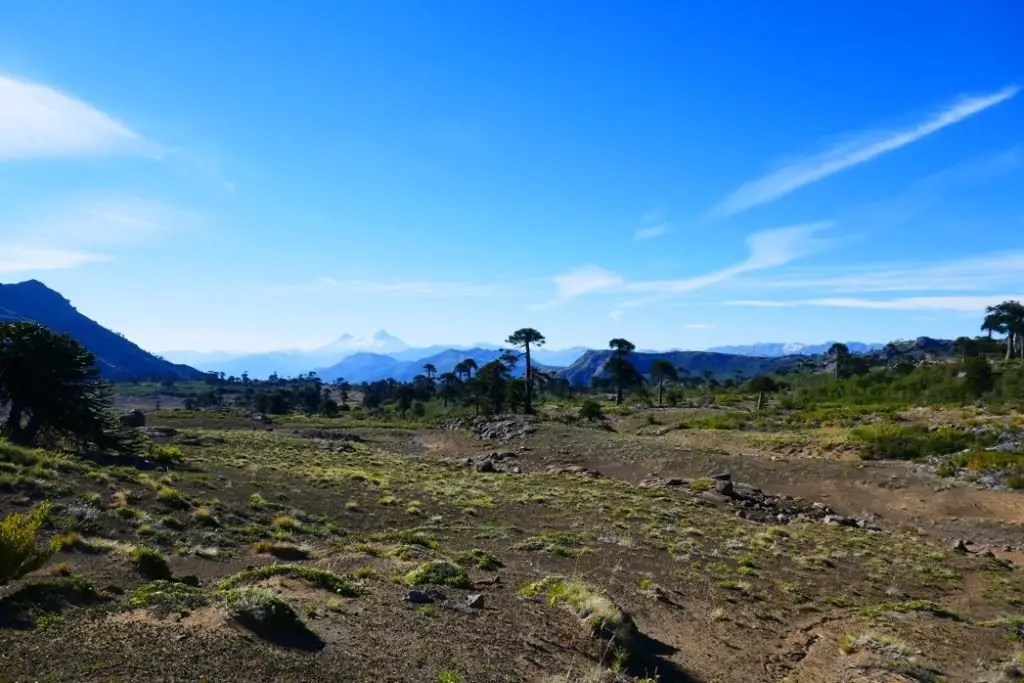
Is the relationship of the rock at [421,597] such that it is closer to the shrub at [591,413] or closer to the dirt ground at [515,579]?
the dirt ground at [515,579]

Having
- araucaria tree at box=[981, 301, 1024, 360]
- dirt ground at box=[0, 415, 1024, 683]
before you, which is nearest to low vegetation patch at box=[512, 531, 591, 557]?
dirt ground at box=[0, 415, 1024, 683]

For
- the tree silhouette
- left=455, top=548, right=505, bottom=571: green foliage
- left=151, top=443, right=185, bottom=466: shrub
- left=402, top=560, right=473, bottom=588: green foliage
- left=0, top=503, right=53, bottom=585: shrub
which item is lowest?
left=455, top=548, right=505, bottom=571: green foliage

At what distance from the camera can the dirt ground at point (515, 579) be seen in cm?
820

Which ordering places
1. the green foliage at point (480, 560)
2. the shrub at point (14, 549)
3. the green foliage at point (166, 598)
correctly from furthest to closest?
1. the green foliage at point (480, 560)
2. the green foliage at point (166, 598)
3. the shrub at point (14, 549)

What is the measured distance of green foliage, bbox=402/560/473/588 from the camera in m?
12.5

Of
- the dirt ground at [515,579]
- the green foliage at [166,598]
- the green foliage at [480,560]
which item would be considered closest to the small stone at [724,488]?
the dirt ground at [515,579]

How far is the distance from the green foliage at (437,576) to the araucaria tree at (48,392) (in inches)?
861

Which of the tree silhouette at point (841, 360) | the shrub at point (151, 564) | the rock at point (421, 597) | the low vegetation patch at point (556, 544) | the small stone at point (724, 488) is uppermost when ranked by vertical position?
the tree silhouette at point (841, 360)

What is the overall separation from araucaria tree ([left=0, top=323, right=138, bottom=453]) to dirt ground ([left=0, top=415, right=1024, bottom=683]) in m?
4.00

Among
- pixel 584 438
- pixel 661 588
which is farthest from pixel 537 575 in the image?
pixel 584 438

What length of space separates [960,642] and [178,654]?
48.4 ft

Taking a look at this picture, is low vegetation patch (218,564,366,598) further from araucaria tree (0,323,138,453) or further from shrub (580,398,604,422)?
shrub (580,398,604,422)

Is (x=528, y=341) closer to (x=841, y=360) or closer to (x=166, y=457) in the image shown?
(x=166, y=457)

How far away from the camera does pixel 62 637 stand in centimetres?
750
